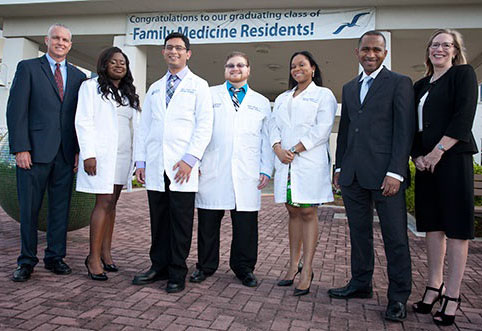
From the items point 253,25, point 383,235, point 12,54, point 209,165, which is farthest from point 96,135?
point 12,54

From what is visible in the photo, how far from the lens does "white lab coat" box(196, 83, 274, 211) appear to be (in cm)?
360

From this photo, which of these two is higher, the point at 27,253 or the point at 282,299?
the point at 27,253

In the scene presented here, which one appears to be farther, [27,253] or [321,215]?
[321,215]

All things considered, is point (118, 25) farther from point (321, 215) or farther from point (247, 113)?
point (247, 113)

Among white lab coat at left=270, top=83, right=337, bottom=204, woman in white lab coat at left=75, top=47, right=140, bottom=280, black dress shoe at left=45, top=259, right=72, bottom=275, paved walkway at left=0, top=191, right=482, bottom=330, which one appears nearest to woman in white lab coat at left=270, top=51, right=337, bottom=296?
white lab coat at left=270, top=83, right=337, bottom=204

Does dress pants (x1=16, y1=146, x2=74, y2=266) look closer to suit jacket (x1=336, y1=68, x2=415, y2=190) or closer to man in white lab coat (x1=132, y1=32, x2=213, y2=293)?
man in white lab coat (x1=132, y1=32, x2=213, y2=293)

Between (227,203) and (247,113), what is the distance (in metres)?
0.83

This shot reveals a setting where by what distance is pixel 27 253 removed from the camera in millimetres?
3516

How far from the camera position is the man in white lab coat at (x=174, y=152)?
132 inches

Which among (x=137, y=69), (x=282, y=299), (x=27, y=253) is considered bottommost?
(x=282, y=299)

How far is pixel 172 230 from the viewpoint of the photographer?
3.41 metres

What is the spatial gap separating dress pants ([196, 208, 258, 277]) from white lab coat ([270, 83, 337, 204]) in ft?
1.41

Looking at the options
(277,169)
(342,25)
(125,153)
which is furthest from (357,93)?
(342,25)

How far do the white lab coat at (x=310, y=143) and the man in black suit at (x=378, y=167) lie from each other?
0.15m
